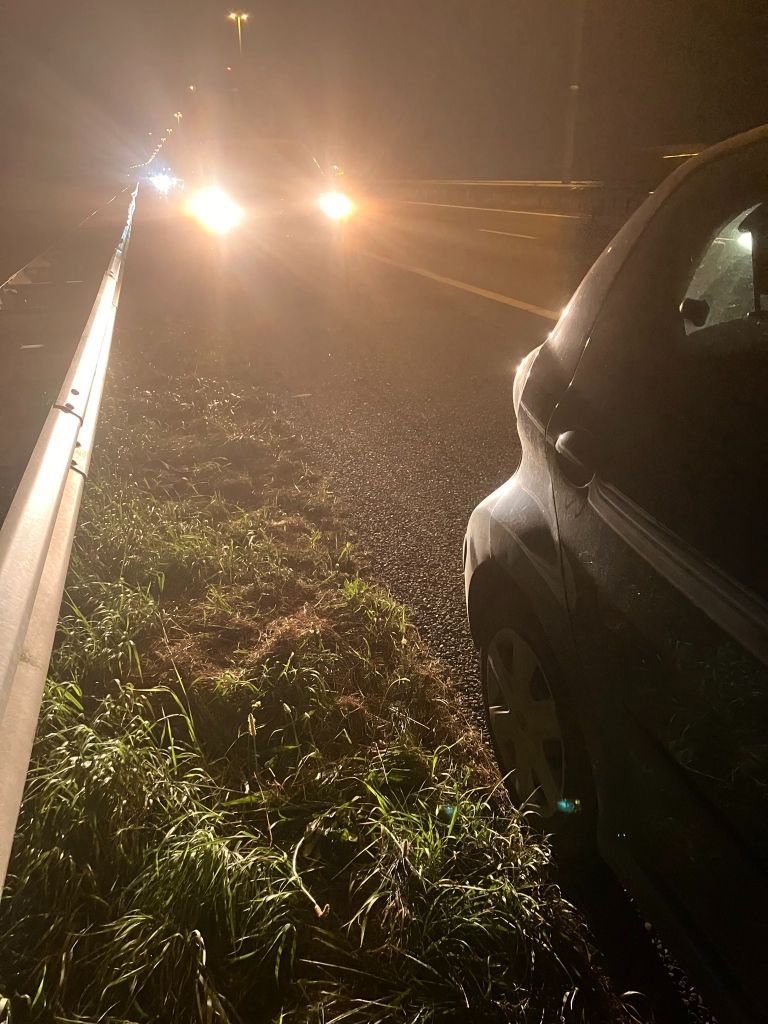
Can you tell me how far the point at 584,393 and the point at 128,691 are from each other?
1831mm

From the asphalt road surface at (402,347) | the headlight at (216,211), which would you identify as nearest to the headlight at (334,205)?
the asphalt road surface at (402,347)

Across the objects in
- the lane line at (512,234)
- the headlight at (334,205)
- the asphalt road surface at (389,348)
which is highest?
the headlight at (334,205)

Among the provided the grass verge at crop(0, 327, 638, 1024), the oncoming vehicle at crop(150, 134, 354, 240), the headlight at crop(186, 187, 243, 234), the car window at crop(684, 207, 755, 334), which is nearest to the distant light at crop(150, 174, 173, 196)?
the headlight at crop(186, 187, 243, 234)

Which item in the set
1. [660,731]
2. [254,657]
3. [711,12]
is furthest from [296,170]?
[711,12]

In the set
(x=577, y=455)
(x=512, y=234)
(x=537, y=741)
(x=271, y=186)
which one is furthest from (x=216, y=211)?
(x=537, y=741)

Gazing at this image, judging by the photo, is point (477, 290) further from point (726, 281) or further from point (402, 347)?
point (726, 281)

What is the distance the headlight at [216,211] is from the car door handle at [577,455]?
2107cm

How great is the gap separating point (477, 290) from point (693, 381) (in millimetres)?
9415

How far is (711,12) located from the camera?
3884cm

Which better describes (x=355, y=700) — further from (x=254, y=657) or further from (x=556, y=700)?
(x=556, y=700)

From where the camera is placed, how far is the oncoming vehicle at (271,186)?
19.0 meters

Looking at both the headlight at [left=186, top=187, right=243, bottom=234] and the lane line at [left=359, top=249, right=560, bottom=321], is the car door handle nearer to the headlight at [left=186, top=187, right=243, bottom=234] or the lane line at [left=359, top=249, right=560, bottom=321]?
the lane line at [left=359, top=249, right=560, bottom=321]

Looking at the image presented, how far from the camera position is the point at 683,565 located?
4.96ft

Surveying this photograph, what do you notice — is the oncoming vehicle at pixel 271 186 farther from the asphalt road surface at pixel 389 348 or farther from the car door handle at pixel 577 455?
the car door handle at pixel 577 455
